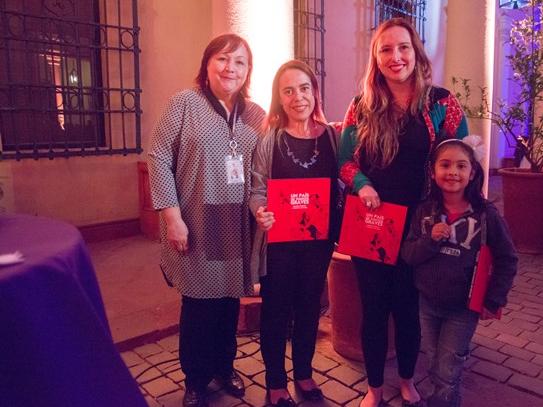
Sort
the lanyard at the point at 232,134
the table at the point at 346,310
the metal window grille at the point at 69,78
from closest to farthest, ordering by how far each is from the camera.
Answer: the lanyard at the point at 232,134, the table at the point at 346,310, the metal window grille at the point at 69,78

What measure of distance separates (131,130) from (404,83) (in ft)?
13.7

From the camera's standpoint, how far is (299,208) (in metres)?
2.56

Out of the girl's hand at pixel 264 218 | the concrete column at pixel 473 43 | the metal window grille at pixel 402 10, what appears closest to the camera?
the girl's hand at pixel 264 218

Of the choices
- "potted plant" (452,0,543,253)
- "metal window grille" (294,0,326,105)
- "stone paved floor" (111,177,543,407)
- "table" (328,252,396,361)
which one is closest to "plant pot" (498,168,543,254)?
"potted plant" (452,0,543,253)

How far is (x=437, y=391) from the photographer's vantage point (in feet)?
8.08

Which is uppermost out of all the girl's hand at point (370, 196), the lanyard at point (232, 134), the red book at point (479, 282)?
the lanyard at point (232, 134)

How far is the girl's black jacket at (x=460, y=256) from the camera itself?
2.32 m

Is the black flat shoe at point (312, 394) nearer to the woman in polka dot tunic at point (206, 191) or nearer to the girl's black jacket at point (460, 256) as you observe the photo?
the woman in polka dot tunic at point (206, 191)

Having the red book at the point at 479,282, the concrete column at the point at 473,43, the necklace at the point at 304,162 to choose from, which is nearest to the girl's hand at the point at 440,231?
the red book at the point at 479,282

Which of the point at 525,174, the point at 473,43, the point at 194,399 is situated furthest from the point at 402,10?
the point at 194,399

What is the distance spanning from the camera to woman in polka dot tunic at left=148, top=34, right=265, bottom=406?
2.53 metres

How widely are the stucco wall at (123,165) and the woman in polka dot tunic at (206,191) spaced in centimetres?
334

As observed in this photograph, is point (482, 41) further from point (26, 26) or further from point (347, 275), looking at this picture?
point (26, 26)

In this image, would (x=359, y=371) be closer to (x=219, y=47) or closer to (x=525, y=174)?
(x=219, y=47)
